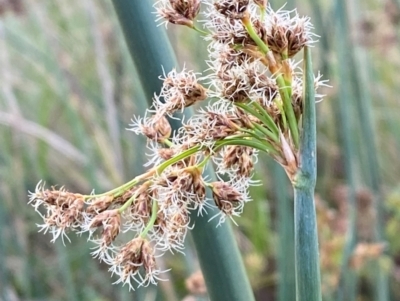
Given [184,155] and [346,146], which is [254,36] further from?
[346,146]

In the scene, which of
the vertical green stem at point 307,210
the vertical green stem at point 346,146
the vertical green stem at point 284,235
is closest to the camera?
the vertical green stem at point 307,210

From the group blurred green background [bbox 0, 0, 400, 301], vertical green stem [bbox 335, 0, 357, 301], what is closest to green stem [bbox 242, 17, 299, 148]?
blurred green background [bbox 0, 0, 400, 301]

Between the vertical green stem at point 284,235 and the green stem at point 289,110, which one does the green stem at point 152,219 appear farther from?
the vertical green stem at point 284,235

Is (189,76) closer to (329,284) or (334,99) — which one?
(329,284)

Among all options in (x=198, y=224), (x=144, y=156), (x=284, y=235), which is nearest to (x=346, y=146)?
(x=284, y=235)

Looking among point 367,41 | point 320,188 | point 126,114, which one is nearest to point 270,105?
point 367,41

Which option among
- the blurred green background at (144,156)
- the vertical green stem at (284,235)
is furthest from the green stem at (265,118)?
the vertical green stem at (284,235)
